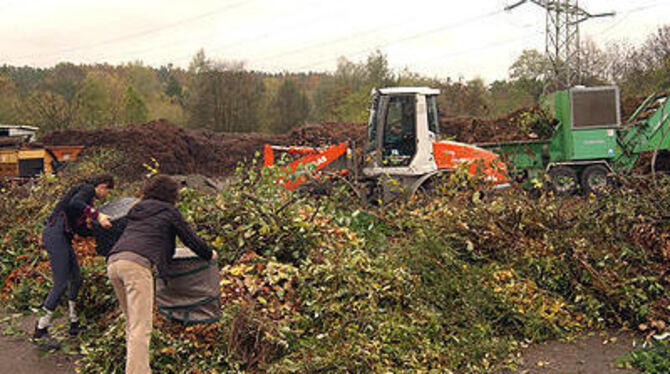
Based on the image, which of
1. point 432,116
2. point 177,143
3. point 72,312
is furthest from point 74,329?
point 177,143

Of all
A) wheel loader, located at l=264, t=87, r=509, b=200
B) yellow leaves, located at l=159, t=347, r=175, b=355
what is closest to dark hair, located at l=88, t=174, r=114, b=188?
yellow leaves, located at l=159, t=347, r=175, b=355

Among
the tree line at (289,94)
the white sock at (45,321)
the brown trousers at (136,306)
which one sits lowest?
the white sock at (45,321)

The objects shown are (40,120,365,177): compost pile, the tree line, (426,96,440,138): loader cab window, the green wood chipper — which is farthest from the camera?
the tree line

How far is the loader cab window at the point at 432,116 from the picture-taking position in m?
11.0

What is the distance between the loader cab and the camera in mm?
10773

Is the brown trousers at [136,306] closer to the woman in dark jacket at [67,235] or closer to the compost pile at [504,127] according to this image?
the woman in dark jacket at [67,235]

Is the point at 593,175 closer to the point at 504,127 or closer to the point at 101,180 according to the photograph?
the point at 504,127

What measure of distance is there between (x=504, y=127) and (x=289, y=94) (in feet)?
82.4

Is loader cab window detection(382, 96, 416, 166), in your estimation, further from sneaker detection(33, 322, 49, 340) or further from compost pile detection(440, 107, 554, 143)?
sneaker detection(33, 322, 49, 340)

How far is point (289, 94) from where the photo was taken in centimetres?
Answer: 4334

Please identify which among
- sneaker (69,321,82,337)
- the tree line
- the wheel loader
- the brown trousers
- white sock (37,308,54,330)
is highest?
the tree line

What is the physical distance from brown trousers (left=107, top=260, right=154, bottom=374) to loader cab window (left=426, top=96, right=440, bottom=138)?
733cm

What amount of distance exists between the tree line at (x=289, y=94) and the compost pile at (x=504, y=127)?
17.4 feet

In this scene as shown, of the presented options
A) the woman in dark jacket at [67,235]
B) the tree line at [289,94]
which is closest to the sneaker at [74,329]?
the woman in dark jacket at [67,235]
